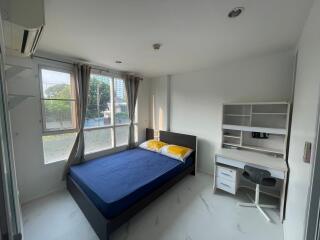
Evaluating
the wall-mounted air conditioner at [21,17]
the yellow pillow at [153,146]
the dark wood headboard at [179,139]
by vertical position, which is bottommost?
the yellow pillow at [153,146]

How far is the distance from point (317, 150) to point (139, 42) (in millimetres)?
2145

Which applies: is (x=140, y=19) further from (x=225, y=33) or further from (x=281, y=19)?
(x=281, y=19)

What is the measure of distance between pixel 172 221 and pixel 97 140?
7.72 feet

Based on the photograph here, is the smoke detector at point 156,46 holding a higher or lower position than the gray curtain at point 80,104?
higher

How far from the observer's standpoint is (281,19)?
153 cm

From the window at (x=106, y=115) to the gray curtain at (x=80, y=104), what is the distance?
238mm

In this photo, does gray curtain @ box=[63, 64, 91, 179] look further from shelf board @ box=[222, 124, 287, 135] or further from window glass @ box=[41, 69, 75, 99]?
shelf board @ box=[222, 124, 287, 135]

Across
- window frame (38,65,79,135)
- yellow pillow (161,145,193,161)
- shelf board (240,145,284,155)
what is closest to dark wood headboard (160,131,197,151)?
yellow pillow (161,145,193,161)

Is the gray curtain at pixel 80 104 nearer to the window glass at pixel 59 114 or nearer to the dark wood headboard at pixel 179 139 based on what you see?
the window glass at pixel 59 114

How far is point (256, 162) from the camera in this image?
232cm

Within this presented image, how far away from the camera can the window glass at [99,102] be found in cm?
325

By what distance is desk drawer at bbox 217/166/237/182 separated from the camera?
2.52m

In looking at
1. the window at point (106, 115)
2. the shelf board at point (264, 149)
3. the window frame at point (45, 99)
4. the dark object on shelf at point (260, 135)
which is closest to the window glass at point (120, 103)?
the window at point (106, 115)

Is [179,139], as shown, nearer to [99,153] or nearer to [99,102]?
[99,153]
